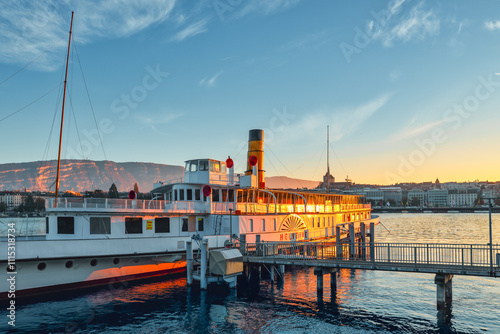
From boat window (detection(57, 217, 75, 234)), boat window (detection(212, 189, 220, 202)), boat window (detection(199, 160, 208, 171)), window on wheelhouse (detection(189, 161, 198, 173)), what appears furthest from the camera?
boat window (detection(212, 189, 220, 202))

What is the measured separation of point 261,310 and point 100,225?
42.7 feet

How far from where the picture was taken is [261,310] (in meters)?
23.2

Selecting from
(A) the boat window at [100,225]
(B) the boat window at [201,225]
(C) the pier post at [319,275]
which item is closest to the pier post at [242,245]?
(B) the boat window at [201,225]

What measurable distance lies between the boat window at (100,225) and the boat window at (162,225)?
3.84 m

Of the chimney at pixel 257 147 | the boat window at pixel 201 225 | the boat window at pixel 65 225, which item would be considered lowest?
the boat window at pixel 201 225

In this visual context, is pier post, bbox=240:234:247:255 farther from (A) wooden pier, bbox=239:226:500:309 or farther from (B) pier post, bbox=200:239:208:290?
(B) pier post, bbox=200:239:208:290

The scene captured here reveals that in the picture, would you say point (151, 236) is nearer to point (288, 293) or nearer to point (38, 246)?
point (38, 246)

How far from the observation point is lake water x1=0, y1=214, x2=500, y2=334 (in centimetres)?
1995

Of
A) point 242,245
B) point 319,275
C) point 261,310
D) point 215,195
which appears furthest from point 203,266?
point 215,195

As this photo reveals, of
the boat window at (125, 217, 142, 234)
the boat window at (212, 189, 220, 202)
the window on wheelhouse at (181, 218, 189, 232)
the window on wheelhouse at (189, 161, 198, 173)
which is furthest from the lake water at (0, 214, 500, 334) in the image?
the window on wheelhouse at (189, 161, 198, 173)

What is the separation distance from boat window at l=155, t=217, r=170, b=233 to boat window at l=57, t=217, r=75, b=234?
6086mm

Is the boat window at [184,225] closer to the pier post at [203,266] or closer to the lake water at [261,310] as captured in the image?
the lake water at [261,310]

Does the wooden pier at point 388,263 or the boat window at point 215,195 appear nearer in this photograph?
the wooden pier at point 388,263

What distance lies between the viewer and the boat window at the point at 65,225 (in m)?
27.3
